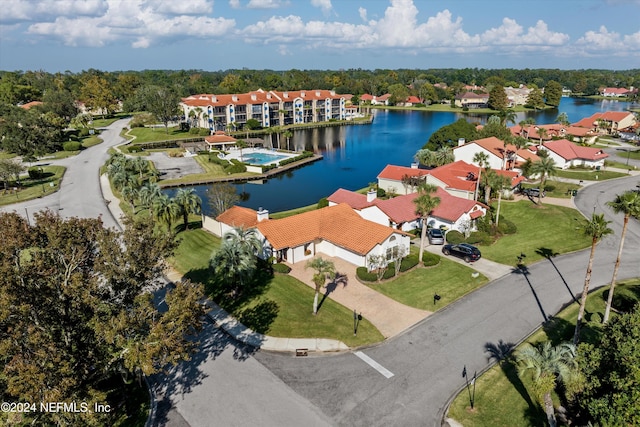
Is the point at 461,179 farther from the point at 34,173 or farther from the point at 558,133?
the point at 34,173

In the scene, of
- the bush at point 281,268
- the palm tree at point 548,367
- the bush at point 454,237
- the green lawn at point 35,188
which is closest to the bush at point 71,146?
the green lawn at point 35,188

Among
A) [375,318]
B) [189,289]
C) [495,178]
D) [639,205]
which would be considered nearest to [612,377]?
[639,205]

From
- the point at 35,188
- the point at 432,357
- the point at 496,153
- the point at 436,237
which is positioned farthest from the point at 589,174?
the point at 35,188

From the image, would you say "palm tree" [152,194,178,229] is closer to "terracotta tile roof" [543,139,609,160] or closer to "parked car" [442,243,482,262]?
"parked car" [442,243,482,262]

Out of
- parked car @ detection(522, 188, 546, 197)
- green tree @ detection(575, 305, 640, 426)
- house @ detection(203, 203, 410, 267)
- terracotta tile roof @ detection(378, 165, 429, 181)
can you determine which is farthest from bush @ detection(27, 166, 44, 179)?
green tree @ detection(575, 305, 640, 426)

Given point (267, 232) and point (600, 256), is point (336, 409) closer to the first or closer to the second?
point (267, 232)
